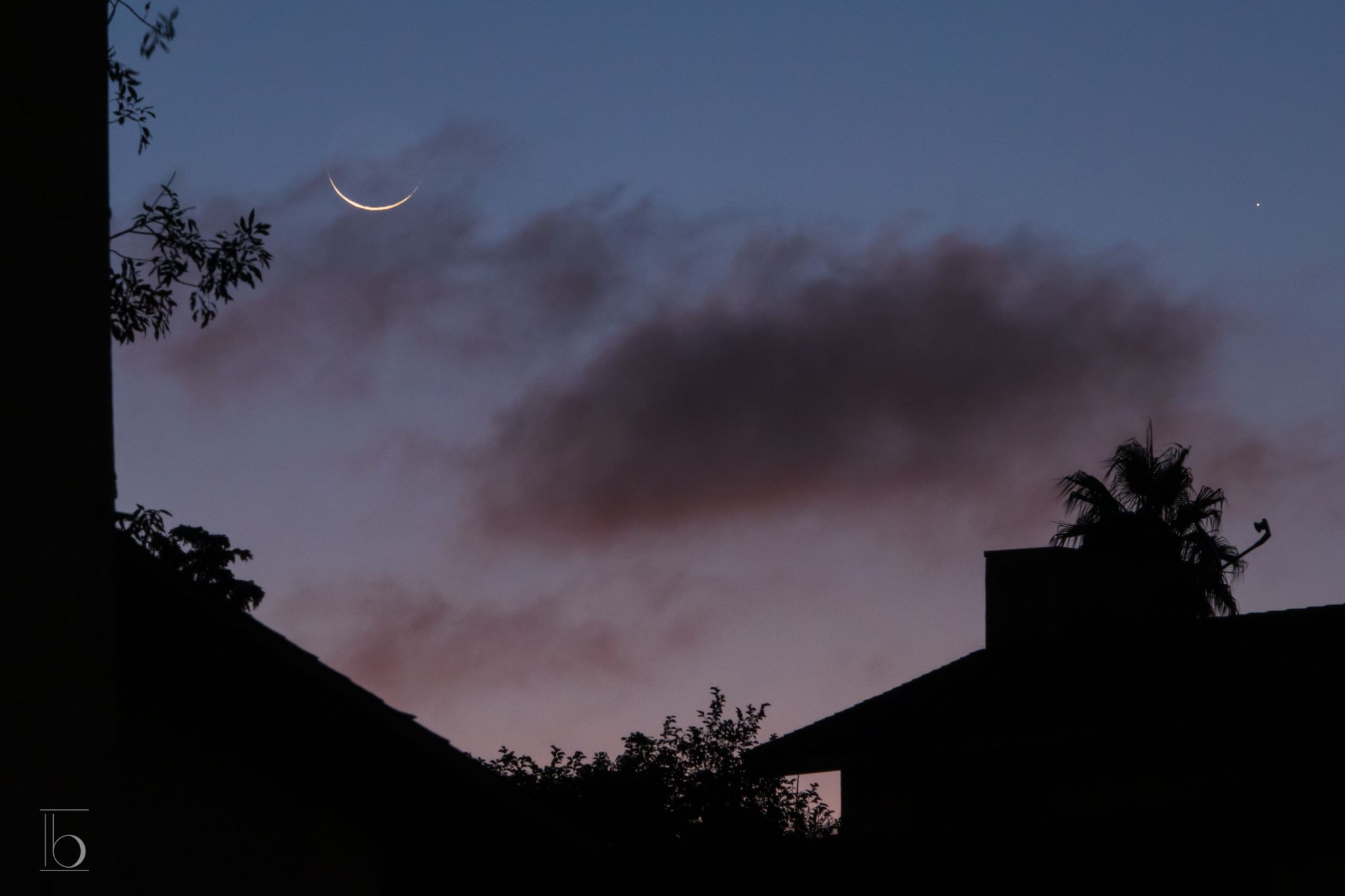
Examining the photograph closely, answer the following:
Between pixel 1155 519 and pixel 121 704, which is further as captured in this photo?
pixel 1155 519

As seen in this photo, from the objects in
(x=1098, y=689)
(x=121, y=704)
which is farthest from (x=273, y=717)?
(x=1098, y=689)

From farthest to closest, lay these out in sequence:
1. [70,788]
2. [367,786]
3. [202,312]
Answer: [202,312], [367,786], [70,788]

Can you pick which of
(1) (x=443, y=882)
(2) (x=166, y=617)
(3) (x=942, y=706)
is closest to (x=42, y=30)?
(2) (x=166, y=617)

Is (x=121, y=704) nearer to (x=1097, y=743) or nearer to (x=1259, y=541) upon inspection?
(x=1097, y=743)

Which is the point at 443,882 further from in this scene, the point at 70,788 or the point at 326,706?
the point at 70,788

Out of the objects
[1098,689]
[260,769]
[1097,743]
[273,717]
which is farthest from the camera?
[1098,689]

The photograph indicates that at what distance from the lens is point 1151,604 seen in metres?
25.1

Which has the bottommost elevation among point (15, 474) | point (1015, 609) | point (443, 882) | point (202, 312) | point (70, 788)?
point (443, 882)

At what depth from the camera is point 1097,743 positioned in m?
18.8

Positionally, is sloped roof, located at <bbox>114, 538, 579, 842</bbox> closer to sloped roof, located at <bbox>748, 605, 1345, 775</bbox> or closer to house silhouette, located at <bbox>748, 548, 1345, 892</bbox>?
house silhouette, located at <bbox>748, 548, 1345, 892</bbox>

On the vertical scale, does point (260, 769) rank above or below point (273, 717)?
below

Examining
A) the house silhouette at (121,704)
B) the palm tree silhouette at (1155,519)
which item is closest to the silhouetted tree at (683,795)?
the palm tree silhouette at (1155,519)

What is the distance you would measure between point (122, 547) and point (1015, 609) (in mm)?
19095

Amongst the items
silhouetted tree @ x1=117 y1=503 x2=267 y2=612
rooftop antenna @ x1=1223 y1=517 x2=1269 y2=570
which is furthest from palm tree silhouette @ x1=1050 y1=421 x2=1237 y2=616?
silhouetted tree @ x1=117 y1=503 x2=267 y2=612
